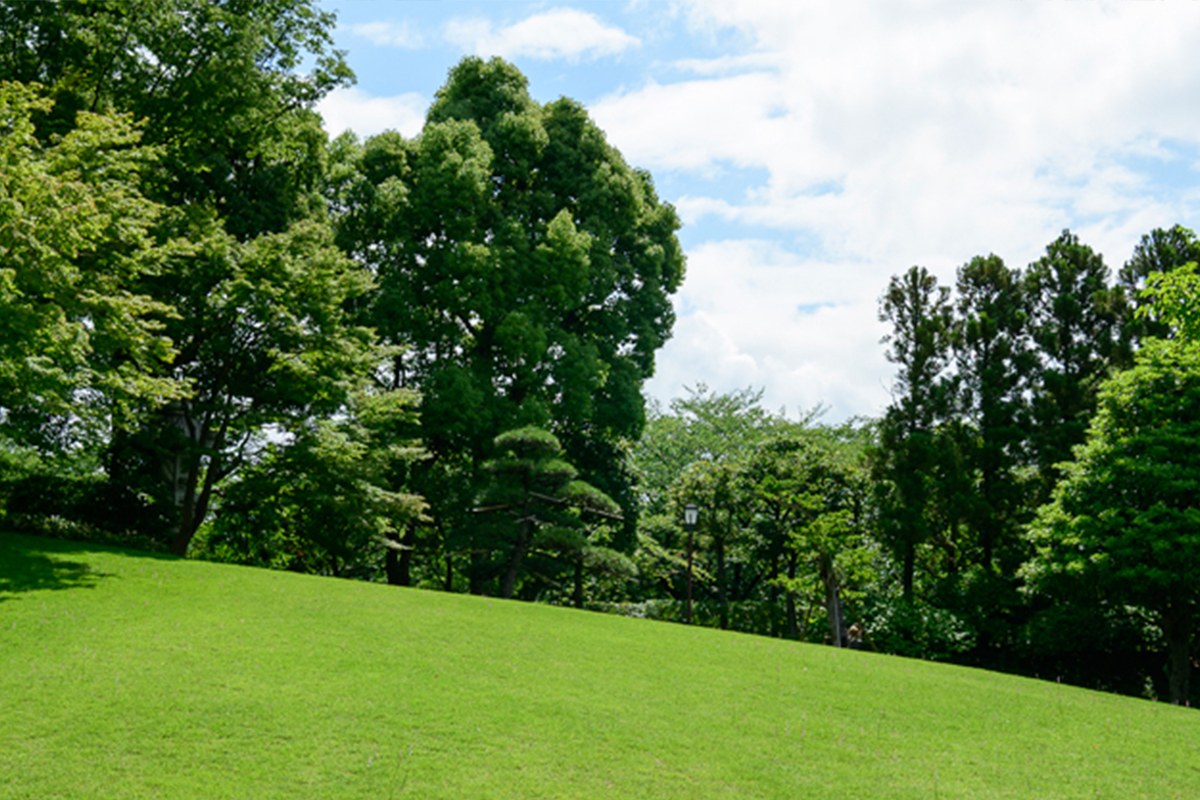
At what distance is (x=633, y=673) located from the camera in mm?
11047

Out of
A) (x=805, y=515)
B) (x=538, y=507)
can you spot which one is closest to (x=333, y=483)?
(x=538, y=507)

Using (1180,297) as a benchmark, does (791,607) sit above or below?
below

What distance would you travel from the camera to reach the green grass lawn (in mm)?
6910

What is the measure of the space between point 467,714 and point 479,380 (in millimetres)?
15570

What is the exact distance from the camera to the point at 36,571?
42.8 ft

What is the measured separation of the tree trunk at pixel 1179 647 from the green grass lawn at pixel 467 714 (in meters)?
6.80

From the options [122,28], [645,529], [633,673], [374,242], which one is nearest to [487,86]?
[374,242]

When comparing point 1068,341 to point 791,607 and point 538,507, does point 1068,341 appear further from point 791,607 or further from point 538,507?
point 538,507

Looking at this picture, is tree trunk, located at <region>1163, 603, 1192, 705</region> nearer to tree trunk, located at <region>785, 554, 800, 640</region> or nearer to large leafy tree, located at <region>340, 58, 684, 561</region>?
tree trunk, located at <region>785, 554, 800, 640</region>

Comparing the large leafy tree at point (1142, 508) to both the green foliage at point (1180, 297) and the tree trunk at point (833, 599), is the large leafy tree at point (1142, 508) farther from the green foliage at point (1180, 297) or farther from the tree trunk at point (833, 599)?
the green foliage at point (1180, 297)

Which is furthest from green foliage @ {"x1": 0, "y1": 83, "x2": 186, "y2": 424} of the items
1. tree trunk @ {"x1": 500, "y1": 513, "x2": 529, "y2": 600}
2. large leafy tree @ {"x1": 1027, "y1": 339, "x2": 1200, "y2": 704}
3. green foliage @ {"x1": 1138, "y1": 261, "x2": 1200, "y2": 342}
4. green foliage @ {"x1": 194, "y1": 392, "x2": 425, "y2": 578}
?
large leafy tree @ {"x1": 1027, "y1": 339, "x2": 1200, "y2": 704}

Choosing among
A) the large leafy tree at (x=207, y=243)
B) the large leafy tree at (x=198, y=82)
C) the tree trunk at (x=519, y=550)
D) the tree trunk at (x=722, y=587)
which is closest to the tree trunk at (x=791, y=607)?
the tree trunk at (x=722, y=587)

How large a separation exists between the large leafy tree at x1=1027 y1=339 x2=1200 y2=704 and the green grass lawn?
17.7 feet

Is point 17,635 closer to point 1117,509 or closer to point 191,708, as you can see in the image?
point 191,708
